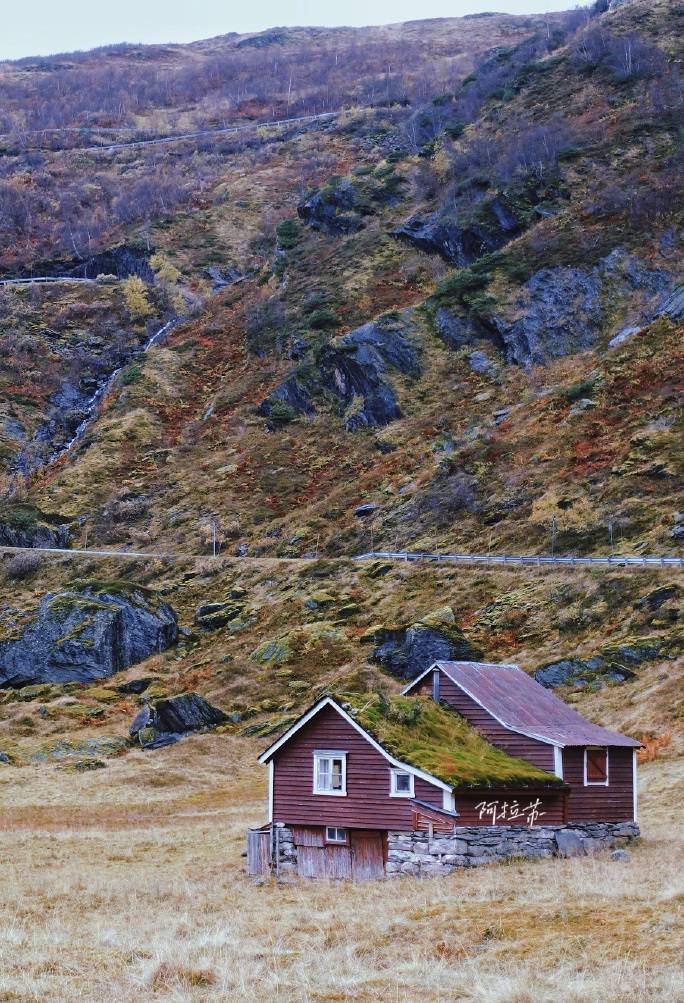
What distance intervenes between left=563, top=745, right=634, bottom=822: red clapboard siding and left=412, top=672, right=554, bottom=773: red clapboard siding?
0.71 metres

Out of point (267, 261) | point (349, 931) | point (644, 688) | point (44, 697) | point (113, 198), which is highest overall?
point (113, 198)

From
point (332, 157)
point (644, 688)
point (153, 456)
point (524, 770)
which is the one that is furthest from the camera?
point (332, 157)

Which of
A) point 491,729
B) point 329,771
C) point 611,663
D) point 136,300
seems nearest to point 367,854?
point 329,771

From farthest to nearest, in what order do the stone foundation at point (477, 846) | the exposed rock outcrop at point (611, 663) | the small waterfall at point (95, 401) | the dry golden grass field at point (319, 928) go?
1. the small waterfall at point (95, 401)
2. the exposed rock outcrop at point (611, 663)
3. the stone foundation at point (477, 846)
4. the dry golden grass field at point (319, 928)

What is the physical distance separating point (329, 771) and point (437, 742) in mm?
3330

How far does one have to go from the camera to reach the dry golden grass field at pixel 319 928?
15.8 meters

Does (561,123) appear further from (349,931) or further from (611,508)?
(349,931)

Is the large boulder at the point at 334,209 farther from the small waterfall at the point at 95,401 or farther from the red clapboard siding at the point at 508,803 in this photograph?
the red clapboard siding at the point at 508,803

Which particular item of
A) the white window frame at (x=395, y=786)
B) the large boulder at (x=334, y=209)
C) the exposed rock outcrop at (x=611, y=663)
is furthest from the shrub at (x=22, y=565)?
the white window frame at (x=395, y=786)

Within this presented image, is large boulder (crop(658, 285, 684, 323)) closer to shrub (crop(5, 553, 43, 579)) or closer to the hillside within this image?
the hillside

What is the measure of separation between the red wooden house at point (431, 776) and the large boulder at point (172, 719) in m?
22.6

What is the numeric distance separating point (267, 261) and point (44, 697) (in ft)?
271

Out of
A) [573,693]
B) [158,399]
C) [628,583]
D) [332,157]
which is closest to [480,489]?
[628,583]

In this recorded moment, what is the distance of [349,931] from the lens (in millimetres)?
20078
